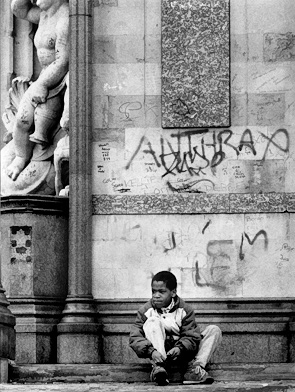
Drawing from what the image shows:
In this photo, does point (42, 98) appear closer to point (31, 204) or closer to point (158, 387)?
point (31, 204)

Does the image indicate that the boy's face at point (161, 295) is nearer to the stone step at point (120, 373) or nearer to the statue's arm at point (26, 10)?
the stone step at point (120, 373)

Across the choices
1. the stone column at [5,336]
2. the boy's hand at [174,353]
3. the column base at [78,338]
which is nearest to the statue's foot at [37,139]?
the column base at [78,338]

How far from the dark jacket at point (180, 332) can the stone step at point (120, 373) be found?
58 cm

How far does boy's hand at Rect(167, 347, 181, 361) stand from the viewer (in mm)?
19297

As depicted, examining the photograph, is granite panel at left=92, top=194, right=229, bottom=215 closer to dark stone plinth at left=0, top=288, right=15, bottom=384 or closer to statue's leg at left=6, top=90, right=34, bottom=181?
statue's leg at left=6, top=90, right=34, bottom=181

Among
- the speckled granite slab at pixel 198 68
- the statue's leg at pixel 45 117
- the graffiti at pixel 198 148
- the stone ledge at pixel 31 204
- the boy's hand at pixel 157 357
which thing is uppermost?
the speckled granite slab at pixel 198 68

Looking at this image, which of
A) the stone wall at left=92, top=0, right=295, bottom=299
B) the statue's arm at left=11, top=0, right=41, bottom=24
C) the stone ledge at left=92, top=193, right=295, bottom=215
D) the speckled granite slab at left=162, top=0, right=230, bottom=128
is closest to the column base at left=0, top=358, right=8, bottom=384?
the stone wall at left=92, top=0, right=295, bottom=299

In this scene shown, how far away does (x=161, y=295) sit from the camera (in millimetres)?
19656

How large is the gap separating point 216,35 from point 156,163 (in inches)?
71.1

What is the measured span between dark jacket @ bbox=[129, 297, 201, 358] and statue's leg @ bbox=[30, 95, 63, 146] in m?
4.05

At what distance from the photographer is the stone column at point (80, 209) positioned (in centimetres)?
2158

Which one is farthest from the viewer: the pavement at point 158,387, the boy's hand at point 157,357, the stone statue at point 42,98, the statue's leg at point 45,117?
the statue's leg at point 45,117

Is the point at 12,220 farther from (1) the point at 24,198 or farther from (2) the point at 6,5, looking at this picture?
(2) the point at 6,5

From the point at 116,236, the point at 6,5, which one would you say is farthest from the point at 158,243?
the point at 6,5
